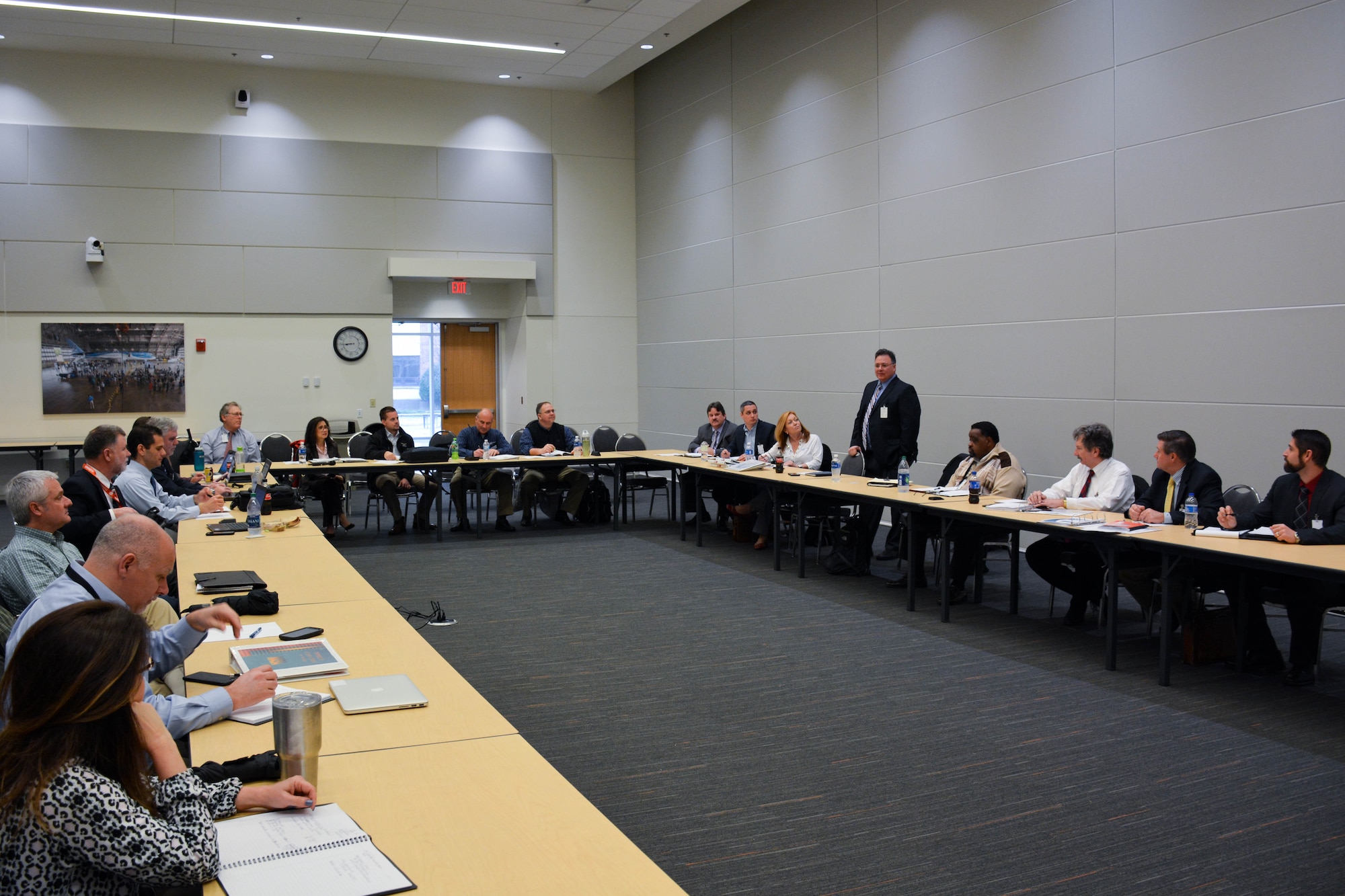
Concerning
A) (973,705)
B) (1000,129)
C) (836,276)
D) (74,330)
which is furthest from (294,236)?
(973,705)

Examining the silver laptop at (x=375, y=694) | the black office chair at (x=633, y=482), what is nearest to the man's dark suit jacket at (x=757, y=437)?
the black office chair at (x=633, y=482)

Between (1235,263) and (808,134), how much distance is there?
496cm

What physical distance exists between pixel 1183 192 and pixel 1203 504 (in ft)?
7.60

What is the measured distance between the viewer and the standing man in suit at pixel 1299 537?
468 centimetres

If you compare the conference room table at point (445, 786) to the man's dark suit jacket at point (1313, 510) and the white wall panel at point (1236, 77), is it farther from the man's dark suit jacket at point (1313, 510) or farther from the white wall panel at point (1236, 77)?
the white wall panel at point (1236, 77)

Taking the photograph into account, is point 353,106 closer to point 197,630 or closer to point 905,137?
point 905,137

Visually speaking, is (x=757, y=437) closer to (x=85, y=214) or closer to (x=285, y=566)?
(x=285, y=566)

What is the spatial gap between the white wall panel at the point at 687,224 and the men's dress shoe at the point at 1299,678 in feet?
26.6

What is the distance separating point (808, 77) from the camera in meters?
10.3

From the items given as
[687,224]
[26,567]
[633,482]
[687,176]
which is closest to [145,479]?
[26,567]

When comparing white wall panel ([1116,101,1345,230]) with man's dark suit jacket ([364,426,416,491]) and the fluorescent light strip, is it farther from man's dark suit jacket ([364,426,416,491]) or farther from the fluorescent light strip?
the fluorescent light strip

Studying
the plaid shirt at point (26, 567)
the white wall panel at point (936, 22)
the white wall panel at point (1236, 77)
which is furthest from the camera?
the white wall panel at point (936, 22)

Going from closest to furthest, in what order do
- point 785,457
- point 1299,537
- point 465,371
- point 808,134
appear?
point 1299,537, point 785,457, point 808,134, point 465,371

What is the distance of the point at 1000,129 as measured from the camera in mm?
8016
